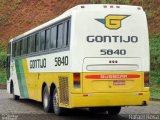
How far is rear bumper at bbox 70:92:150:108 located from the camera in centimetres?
1441

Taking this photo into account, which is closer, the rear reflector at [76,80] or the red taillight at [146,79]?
the rear reflector at [76,80]

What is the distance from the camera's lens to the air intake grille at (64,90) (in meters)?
15.0

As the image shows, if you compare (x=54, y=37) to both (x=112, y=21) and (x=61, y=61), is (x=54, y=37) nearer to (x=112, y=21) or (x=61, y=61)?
(x=61, y=61)

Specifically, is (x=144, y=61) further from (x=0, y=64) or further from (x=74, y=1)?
(x=74, y=1)

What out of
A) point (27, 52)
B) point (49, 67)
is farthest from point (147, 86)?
point (27, 52)

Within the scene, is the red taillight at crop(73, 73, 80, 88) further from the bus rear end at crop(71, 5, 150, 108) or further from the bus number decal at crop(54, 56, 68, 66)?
the bus number decal at crop(54, 56, 68, 66)

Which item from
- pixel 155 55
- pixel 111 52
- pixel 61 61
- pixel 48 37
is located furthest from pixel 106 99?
pixel 155 55

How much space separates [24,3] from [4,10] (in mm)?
2394

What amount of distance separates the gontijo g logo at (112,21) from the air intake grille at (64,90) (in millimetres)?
2016

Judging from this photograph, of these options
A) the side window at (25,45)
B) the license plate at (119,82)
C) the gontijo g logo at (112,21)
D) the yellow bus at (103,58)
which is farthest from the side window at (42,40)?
the license plate at (119,82)

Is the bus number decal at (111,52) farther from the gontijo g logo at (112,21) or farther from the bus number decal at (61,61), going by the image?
the bus number decal at (61,61)

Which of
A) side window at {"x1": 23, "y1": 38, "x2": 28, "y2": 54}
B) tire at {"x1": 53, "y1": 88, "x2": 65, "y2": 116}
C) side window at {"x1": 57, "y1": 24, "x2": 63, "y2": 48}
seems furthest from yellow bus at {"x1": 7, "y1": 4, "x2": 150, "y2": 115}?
side window at {"x1": 23, "y1": 38, "x2": 28, "y2": 54}

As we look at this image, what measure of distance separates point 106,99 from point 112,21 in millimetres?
2335

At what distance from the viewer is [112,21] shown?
15.0m
